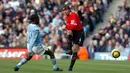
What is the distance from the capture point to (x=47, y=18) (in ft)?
102

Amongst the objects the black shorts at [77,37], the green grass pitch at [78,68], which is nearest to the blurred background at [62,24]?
the green grass pitch at [78,68]

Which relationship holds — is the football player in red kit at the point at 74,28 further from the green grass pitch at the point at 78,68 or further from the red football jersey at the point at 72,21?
the green grass pitch at the point at 78,68

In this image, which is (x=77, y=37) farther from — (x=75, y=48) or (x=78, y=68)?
(x=78, y=68)

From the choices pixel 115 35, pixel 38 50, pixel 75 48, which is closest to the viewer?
pixel 38 50

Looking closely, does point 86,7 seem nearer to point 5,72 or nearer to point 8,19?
point 8,19

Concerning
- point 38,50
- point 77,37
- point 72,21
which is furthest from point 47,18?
point 38,50

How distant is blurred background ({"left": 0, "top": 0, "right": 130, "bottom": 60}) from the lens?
90.8ft

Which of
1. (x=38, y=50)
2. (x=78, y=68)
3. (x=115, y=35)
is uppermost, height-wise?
(x=115, y=35)

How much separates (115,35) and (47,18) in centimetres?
501

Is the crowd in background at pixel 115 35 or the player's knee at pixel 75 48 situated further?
the crowd in background at pixel 115 35

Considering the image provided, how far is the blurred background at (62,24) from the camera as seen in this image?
2769cm

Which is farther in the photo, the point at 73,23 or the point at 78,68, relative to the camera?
the point at 78,68

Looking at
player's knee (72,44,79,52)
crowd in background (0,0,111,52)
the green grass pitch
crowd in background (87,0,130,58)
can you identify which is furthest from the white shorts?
crowd in background (0,0,111,52)

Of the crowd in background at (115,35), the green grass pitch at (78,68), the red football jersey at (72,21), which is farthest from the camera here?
the crowd in background at (115,35)
